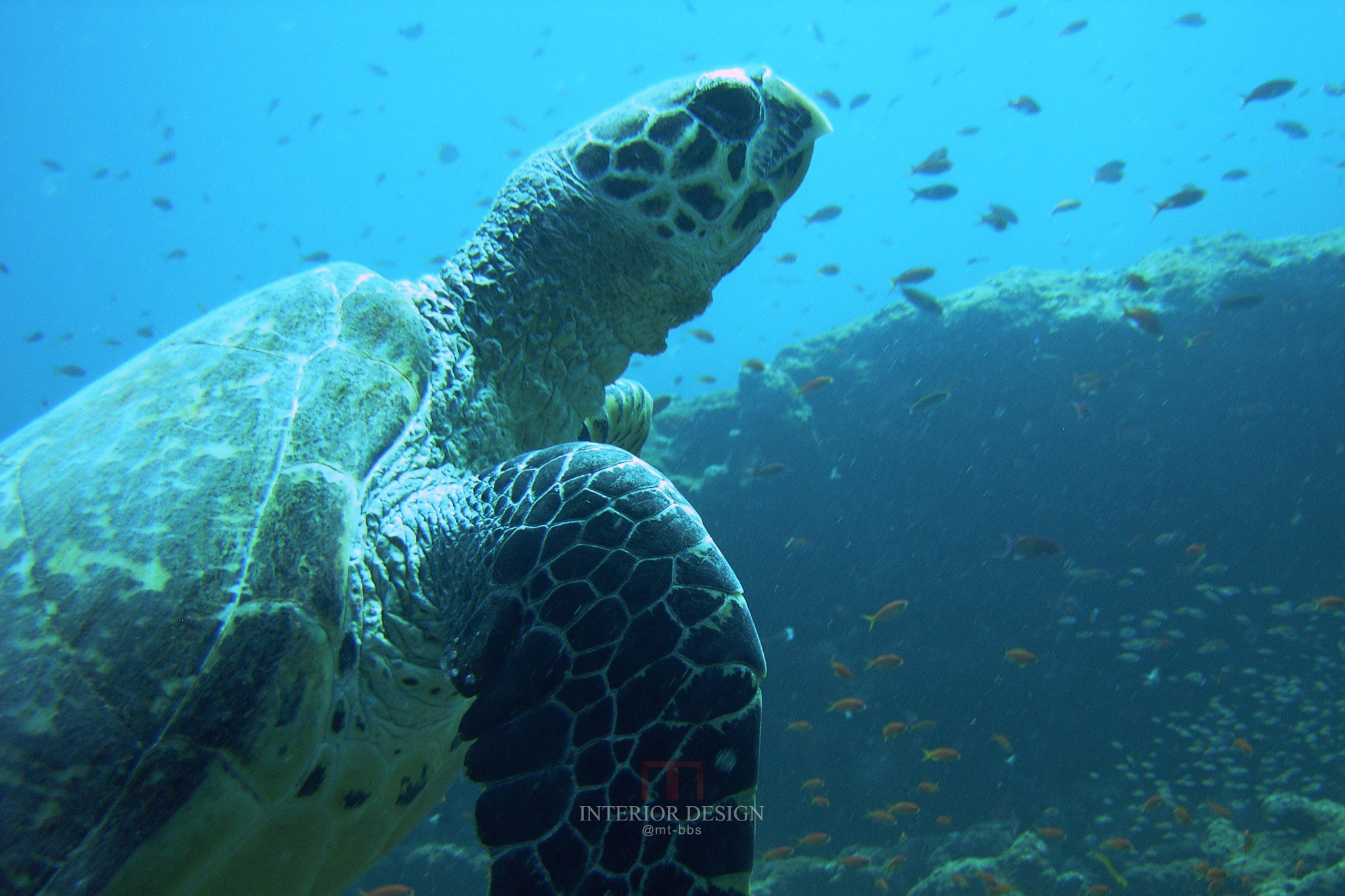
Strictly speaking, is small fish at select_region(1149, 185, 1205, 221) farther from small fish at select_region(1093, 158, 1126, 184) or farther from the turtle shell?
the turtle shell

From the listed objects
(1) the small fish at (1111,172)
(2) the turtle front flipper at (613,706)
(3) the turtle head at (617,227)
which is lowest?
(2) the turtle front flipper at (613,706)

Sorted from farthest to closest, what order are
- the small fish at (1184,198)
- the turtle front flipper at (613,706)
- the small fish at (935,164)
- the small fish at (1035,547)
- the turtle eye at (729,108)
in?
1. the small fish at (935,164)
2. the small fish at (1184,198)
3. the small fish at (1035,547)
4. the turtle eye at (729,108)
5. the turtle front flipper at (613,706)

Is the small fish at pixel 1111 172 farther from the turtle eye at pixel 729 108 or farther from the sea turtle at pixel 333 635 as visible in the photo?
the sea turtle at pixel 333 635

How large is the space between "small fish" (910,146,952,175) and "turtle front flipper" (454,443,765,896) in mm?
8258

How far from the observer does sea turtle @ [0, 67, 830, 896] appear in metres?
1.02

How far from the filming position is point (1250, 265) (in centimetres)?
910

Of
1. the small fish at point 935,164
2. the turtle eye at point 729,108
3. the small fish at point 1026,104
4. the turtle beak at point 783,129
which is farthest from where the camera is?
the small fish at point 1026,104

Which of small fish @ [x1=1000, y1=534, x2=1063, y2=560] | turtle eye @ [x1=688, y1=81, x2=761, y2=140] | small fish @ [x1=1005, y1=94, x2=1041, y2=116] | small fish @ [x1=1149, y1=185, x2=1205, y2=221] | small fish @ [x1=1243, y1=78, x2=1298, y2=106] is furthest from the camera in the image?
small fish @ [x1=1005, y1=94, x2=1041, y2=116]

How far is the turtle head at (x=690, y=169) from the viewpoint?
2072mm

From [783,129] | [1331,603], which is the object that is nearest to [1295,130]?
[1331,603]

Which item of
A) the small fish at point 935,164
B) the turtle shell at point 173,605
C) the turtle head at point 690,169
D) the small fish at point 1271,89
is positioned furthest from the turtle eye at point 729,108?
the small fish at point 1271,89

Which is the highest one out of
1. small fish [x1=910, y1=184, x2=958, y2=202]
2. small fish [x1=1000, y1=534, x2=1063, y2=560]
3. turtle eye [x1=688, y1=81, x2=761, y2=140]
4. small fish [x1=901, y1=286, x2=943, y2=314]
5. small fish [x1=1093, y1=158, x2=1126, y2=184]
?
small fish [x1=1093, y1=158, x2=1126, y2=184]

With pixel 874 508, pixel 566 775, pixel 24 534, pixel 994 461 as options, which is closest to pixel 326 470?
pixel 24 534

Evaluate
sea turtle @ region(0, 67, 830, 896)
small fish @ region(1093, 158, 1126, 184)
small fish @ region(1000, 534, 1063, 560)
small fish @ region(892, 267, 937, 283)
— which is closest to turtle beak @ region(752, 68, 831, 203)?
sea turtle @ region(0, 67, 830, 896)
